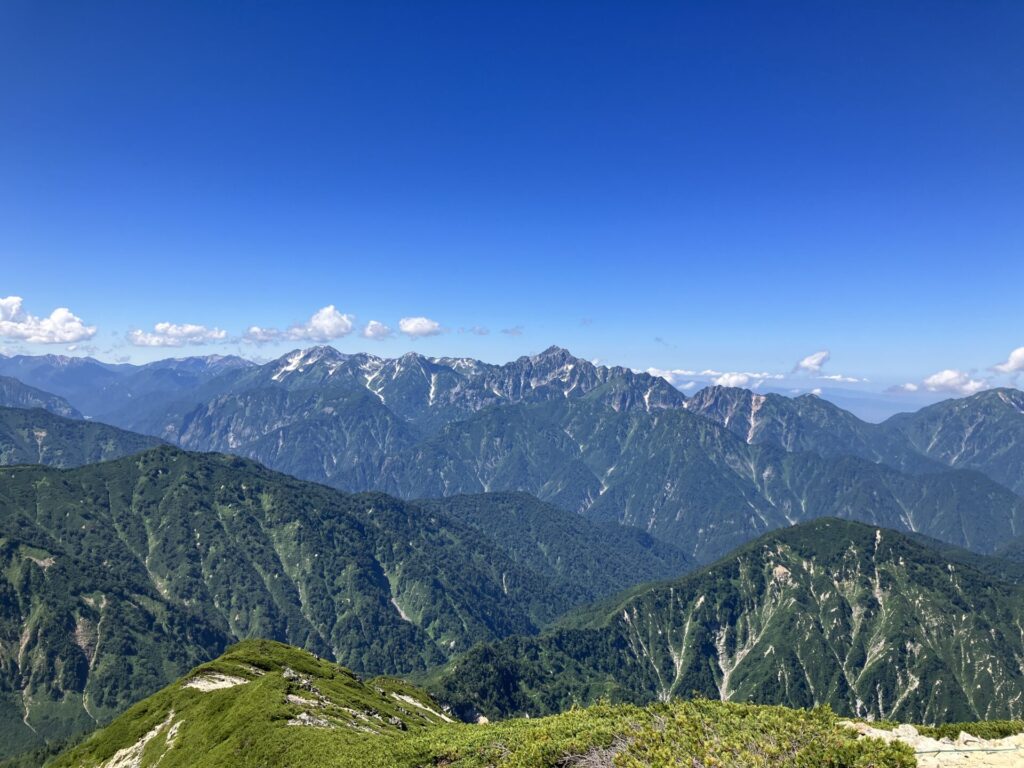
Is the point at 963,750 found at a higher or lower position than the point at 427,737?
higher

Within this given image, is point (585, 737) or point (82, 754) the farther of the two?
point (82, 754)

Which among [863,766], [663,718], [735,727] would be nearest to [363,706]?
[663,718]

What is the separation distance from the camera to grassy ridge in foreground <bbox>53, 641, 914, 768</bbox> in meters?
53.6

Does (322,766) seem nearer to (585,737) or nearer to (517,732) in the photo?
(517,732)

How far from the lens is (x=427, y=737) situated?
8369 cm

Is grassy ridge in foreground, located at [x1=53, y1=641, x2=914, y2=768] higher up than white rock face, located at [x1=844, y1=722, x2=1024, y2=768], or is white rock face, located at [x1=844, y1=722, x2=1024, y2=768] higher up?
white rock face, located at [x1=844, y1=722, x2=1024, y2=768]

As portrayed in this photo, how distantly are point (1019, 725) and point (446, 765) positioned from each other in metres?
63.7

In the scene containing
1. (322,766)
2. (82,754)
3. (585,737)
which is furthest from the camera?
(82,754)

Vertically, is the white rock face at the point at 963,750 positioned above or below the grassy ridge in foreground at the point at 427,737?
above

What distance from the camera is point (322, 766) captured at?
7338 cm

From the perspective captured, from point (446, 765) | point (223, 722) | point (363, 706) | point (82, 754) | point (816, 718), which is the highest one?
point (816, 718)

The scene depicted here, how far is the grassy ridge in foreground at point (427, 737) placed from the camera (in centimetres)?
5359

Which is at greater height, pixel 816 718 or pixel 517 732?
pixel 816 718

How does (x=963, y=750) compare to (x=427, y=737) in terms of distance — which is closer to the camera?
(x=963, y=750)
